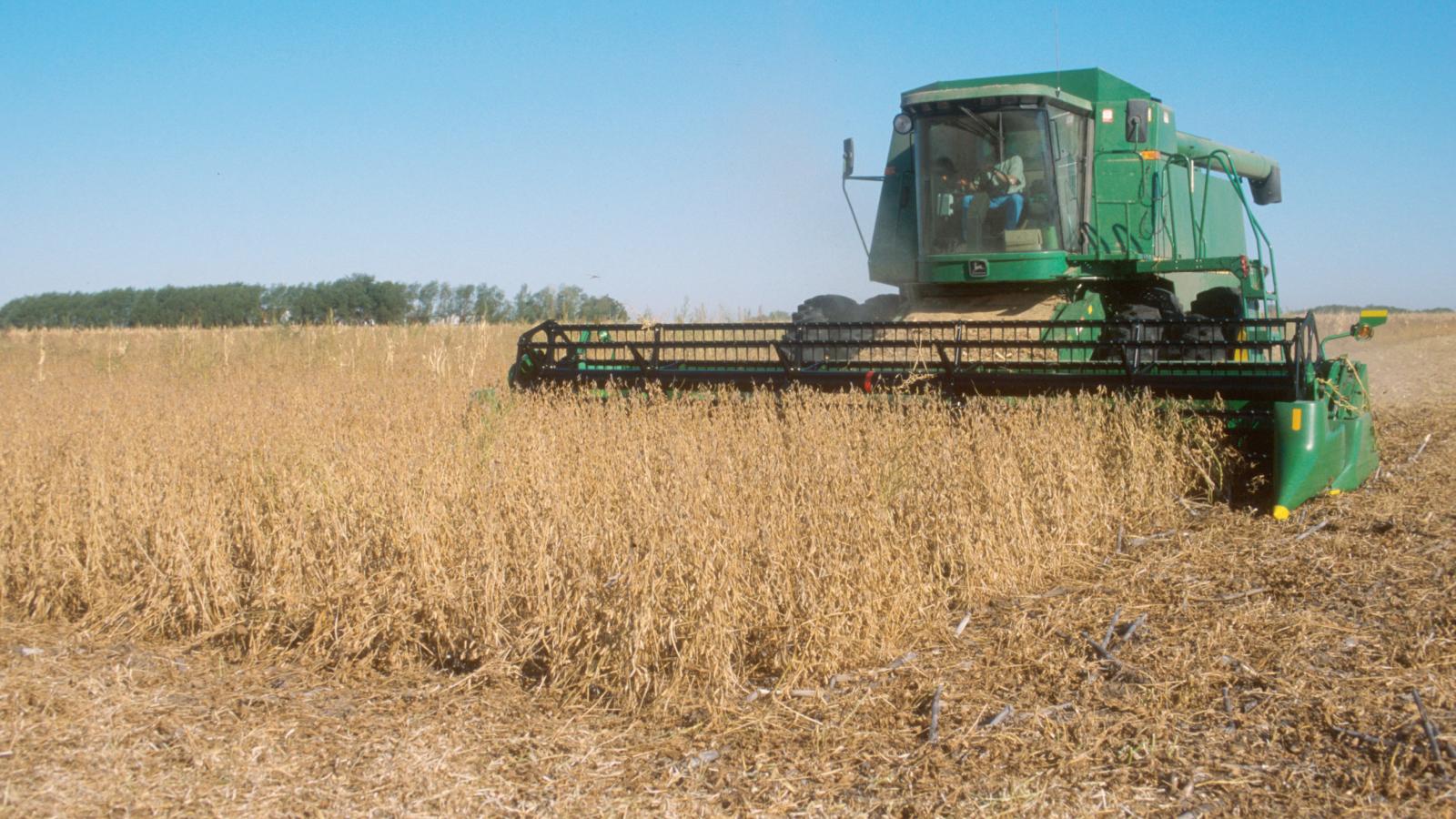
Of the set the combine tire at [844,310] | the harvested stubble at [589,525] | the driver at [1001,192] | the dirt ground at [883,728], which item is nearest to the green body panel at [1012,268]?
the driver at [1001,192]

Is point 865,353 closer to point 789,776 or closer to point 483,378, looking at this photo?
point 789,776

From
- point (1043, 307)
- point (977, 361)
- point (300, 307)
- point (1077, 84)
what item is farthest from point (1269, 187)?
point (300, 307)

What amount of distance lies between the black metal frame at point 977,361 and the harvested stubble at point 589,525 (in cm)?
26

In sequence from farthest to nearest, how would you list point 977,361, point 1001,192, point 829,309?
point 829,309 < point 1001,192 < point 977,361

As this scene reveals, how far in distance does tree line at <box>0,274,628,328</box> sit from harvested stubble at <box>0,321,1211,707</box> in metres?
5.04

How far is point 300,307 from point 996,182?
17313mm

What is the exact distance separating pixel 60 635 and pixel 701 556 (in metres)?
2.20

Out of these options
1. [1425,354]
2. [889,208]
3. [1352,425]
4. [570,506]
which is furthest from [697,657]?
[1425,354]

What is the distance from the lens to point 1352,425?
226 inches

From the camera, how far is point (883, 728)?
2.98 m

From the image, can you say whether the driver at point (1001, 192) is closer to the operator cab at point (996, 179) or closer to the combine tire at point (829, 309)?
the operator cab at point (996, 179)

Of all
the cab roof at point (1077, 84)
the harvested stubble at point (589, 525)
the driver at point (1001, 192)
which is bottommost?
the harvested stubble at point (589, 525)

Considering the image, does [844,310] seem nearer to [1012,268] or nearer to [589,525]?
[1012,268]

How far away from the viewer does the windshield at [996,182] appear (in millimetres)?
7645
